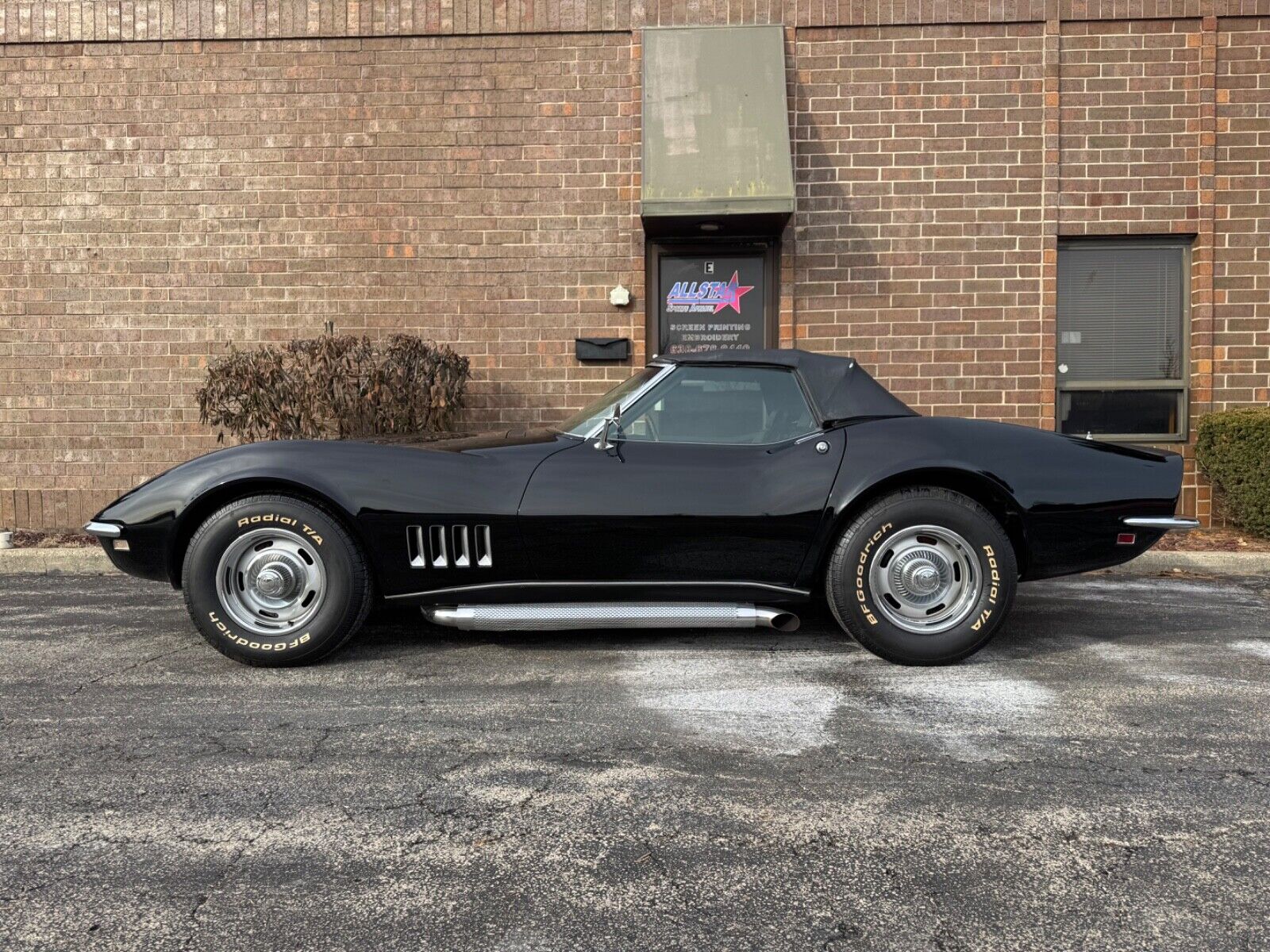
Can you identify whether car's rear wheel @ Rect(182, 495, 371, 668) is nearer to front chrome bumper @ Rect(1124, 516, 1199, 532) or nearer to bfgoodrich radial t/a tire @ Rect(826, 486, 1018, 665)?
bfgoodrich radial t/a tire @ Rect(826, 486, 1018, 665)

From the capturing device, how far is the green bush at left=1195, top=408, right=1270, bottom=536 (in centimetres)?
771

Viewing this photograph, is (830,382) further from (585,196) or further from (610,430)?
(585,196)

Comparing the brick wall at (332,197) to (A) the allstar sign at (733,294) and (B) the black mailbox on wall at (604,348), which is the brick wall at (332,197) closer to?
(B) the black mailbox on wall at (604,348)

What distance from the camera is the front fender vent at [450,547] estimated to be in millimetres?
4242

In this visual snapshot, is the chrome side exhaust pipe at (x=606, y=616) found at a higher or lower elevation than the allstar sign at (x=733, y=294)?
lower

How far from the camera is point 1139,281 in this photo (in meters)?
9.01

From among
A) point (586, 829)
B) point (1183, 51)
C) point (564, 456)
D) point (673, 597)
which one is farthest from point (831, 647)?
point (1183, 51)

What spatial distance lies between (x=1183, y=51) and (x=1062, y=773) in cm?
824

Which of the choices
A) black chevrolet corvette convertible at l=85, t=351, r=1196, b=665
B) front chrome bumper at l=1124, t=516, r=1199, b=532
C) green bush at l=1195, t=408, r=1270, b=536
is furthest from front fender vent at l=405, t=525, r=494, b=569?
green bush at l=1195, t=408, r=1270, b=536

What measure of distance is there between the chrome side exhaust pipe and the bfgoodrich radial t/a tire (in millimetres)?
339

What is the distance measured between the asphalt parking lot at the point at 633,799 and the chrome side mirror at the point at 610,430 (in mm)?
958

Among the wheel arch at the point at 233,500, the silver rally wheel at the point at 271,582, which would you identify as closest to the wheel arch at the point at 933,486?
the wheel arch at the point at 233,500

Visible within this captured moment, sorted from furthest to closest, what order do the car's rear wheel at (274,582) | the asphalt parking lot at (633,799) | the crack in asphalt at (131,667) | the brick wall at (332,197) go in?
the brick wall at (332,197)
the car's rear wheel at (274,582)
the crack in asphalt at (131,667)
the asphalt parking lot at (633,799)

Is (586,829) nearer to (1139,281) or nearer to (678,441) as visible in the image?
(678,441)
